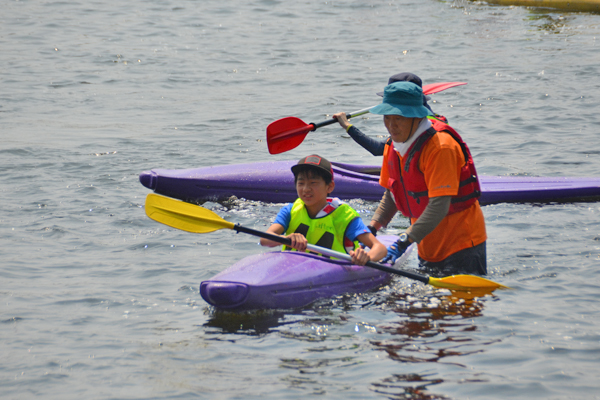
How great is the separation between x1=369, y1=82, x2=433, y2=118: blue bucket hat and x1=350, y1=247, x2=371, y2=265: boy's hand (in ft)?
2.58

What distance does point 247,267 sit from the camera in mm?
4141

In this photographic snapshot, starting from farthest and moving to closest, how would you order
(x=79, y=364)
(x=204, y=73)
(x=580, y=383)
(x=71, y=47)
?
(x=71, y=47) → (x=204, y=73) → (x=79, y=364) → (x=580, y=383)

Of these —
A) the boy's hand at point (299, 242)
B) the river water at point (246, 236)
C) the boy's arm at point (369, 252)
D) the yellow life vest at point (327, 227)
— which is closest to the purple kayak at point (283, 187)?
the river water at point (246, 236)

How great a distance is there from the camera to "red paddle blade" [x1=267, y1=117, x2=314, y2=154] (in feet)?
18.2

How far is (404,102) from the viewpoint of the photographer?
12.4ft

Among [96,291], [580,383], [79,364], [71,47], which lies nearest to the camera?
[580,383]

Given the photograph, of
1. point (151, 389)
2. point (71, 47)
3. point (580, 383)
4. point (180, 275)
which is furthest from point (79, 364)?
point (71, 47)

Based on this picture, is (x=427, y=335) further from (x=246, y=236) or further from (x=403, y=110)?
(x=246, y=236)

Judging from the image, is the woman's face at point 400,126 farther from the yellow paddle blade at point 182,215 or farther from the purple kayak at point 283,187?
the purple kayak at point 283,187

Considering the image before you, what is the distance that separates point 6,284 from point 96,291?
2.18 feet

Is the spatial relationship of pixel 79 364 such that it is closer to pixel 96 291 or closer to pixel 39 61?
pixel 96 291

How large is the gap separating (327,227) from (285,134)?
4.93ft

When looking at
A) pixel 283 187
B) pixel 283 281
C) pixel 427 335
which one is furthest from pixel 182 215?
pixel 283 187

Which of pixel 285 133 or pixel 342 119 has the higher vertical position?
pixel 342 119
